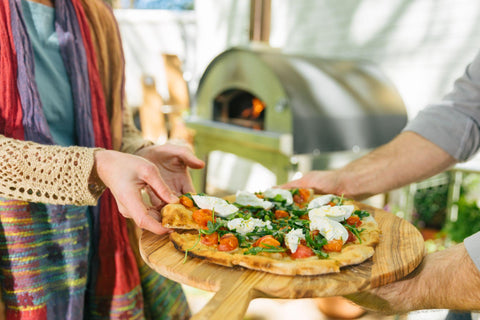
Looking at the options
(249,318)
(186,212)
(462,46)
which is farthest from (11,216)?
(462,46)

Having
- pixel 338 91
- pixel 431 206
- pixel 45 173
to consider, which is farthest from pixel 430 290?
pixel 431 206

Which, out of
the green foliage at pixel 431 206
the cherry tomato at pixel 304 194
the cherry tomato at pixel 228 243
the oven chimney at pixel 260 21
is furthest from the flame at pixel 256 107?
the cherry tomato at pixel 228 243

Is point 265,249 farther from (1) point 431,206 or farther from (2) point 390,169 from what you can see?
(1) point 431,206

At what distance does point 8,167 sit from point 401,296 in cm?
123

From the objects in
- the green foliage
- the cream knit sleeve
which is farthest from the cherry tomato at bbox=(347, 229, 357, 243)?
the green foliage

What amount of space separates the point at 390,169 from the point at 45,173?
4.50 ft

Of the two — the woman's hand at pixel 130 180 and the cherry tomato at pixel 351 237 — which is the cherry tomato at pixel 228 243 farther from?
the cherry tomato at pixel 351 237

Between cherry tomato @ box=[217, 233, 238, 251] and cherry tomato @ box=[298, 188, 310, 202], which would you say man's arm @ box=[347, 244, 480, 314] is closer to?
cherry tomato @ box=[217, 233, 238, 251]

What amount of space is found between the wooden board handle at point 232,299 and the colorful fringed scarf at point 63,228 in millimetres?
725

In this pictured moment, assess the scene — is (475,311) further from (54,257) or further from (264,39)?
(264,39)

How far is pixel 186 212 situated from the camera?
1.39 metres

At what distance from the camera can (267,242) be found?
1276mm

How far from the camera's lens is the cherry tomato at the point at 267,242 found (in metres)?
1.27

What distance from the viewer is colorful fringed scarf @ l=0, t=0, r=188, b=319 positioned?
1387mm
